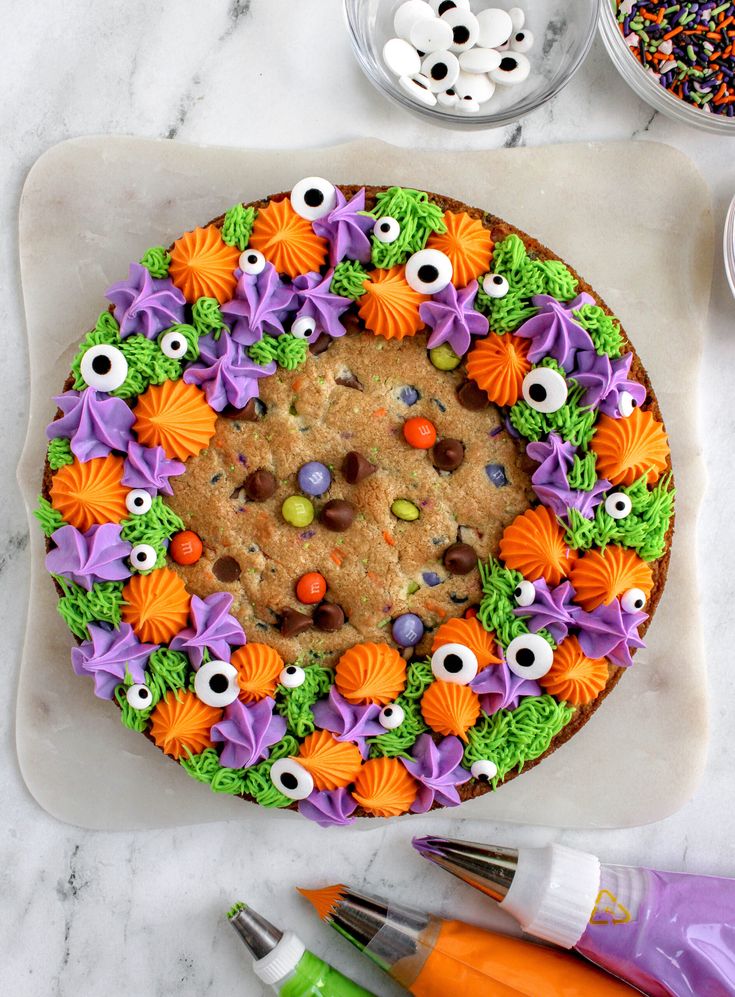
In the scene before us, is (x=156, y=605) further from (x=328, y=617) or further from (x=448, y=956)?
(x=448, y=956)

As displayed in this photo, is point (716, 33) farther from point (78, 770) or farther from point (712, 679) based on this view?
point (78, 770)

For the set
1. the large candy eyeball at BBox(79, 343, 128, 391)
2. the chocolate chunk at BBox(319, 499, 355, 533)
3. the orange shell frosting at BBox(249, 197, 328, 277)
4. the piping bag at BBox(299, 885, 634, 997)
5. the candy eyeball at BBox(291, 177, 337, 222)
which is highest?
the candy eyeball at BBox(291, 177, 337, 222)

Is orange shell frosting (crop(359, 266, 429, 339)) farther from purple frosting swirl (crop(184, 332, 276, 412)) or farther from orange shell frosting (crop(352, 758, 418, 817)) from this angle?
orange shell frosting (crop(352, 758, 418, 817))

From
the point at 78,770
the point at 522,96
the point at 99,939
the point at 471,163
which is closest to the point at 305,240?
the point at 471,163

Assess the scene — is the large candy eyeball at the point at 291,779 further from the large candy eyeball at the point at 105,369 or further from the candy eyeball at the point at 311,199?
the candy eyeball at the point at 311,199

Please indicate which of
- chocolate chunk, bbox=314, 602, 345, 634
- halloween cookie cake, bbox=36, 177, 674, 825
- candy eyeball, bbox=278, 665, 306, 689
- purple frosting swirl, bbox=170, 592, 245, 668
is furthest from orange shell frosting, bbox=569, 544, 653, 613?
purple frosting swirl, bbox=170, 592, 245, 668

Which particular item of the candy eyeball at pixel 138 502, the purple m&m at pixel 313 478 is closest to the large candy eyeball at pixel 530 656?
the purple m&m at pixel 313 478

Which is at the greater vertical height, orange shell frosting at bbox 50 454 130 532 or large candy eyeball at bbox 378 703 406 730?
orange shell frosting at bbox 50 454 130 532
